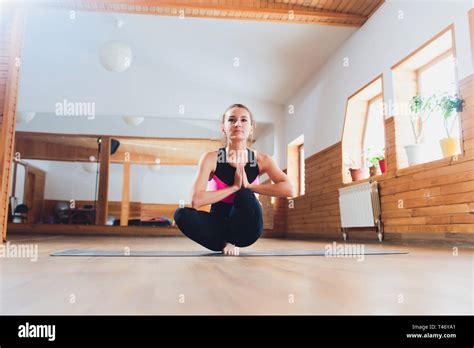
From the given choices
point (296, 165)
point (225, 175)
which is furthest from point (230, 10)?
point (296, 165)

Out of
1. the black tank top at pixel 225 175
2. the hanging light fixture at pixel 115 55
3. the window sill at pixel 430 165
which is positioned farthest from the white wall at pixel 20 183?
the black tank top at pixel 225 175

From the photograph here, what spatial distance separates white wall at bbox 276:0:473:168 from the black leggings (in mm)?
2215

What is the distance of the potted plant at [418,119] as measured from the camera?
3.60 m

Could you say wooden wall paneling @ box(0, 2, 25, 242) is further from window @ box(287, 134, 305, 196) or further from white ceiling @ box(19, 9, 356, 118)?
window @ box(287, 134, 305, 196)

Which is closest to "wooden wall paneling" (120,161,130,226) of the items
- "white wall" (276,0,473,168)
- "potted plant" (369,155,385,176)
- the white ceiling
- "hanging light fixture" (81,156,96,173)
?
"hanging light fixture" (81,156,96,173)

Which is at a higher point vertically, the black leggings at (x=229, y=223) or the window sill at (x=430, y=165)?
the window sill at (x=430, y=165)

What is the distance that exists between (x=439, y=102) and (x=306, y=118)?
130 inches

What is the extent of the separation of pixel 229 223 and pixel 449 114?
222 centimetres

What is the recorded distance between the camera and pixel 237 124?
6.65 ft

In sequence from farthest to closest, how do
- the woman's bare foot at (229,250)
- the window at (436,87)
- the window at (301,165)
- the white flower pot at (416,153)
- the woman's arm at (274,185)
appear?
1. the window at (301,165)
2. the white flower pot at (416,153)
3. the window at (436,87)
4. the woman's bare foot at (229,250)
5. the woman's arm at (274,185)

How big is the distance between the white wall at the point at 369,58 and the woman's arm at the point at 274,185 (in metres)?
1.96

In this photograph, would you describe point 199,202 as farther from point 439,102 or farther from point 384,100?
point 384,100

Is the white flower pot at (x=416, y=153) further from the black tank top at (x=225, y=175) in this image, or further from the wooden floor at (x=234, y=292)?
the wooden floor at (x=234, y=292)
